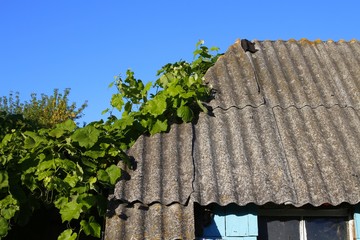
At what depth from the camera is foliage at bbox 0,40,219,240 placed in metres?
4.44

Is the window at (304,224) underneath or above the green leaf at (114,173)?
underneath

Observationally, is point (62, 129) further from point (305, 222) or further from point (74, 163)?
point (305, 222)

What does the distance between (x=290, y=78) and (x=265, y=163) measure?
6.18 feet

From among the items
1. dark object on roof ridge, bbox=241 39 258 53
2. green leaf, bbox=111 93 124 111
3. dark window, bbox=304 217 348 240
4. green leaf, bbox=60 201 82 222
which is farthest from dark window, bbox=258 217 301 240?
dark object on roof ridge, bbox=241 39 258 53

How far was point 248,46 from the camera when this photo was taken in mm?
6863

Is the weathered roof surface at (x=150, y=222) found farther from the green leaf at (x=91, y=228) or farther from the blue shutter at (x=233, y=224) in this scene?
the blue shutter at (x=233, y=224)

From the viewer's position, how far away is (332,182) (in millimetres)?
4707

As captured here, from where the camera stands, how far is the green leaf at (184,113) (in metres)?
5.16

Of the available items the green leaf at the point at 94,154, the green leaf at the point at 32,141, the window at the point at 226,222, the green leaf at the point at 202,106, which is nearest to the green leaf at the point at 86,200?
the green leaf at the point at 94,154

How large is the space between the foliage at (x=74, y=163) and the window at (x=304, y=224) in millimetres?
1275

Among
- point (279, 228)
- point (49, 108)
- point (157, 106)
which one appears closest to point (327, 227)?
point (279, 228)

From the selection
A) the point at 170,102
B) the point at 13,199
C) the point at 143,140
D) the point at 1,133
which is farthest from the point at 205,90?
the point at 1,133

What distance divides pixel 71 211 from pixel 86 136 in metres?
0.71

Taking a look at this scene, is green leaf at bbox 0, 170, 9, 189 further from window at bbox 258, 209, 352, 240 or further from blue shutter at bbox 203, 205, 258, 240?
window at bbox 258, 209, 352, 240
